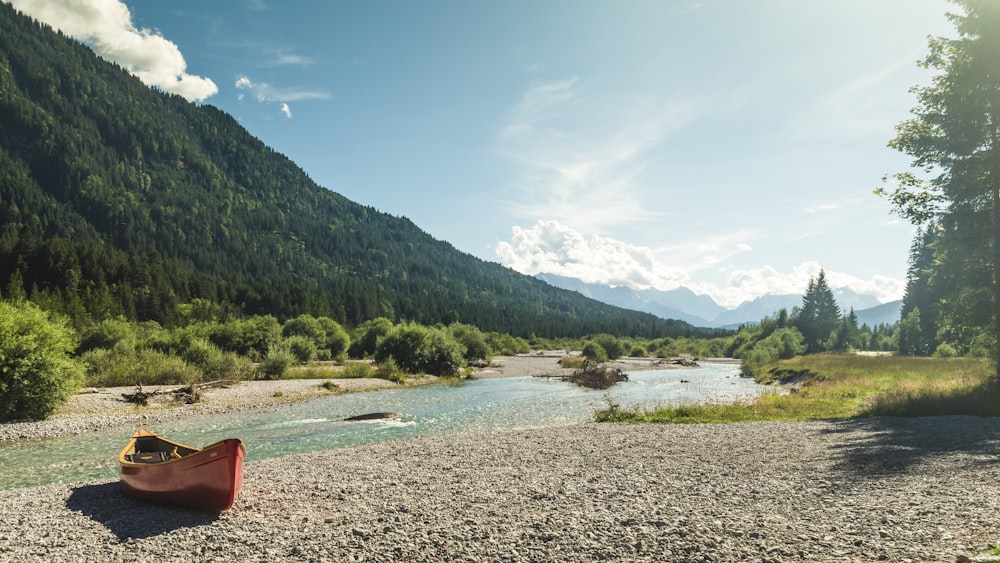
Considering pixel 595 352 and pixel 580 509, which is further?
pixel 595 352

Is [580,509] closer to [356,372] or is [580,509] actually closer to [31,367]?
[31,367]

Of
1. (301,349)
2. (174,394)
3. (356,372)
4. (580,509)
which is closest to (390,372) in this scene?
(356,372)

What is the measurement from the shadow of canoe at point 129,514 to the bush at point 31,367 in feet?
53.3

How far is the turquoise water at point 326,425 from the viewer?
19.7 m

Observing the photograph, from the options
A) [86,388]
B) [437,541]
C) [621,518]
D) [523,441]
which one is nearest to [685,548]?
[621,518]

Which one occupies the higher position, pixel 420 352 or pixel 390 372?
pixel 420 352

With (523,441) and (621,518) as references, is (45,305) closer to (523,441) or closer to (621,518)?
(523,441)

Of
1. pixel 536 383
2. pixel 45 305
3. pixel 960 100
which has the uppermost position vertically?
pixel 960 100

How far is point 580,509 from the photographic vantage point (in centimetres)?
1203

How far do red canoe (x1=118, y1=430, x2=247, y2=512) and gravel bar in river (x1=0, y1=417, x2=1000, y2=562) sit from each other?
372 mm

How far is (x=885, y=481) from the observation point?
13.2 metres

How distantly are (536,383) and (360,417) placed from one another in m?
30.6

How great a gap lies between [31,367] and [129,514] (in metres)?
20.5

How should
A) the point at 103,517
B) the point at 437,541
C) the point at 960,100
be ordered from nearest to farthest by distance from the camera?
the point at 437,541 → the point at 103,517 → the point at 960,100
